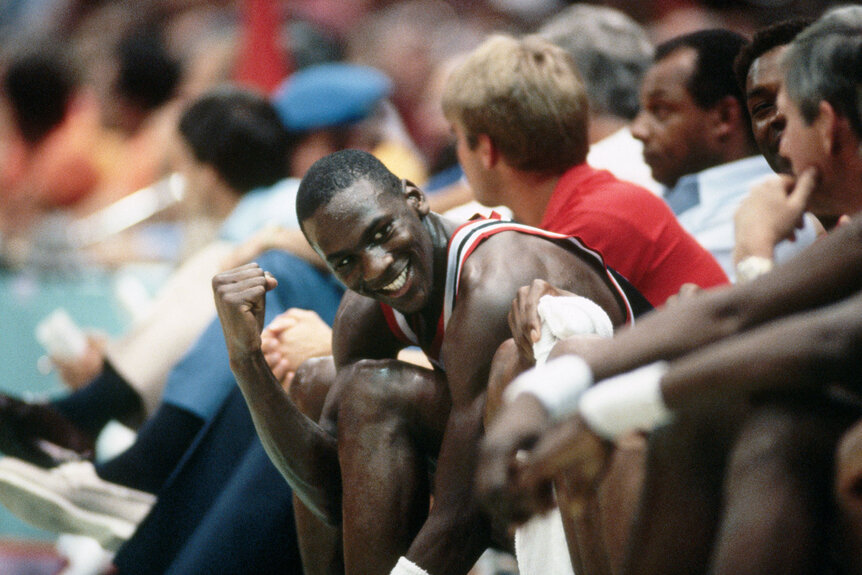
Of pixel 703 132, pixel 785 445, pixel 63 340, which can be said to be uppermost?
pixel 785 445

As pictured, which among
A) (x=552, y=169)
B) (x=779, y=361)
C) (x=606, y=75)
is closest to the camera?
(x=779, y=361)

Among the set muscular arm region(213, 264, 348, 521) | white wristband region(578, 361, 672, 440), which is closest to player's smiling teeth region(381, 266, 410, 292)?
muscular arm region(213, 264, 348, 521)

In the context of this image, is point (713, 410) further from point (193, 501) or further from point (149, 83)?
point (149, 83)

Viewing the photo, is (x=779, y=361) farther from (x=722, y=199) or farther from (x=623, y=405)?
(x=722, y=199)

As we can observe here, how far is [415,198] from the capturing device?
2.14 m

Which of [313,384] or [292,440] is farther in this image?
[313,384]

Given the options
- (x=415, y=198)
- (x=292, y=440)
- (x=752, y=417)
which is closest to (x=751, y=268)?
(x=415, y=198)

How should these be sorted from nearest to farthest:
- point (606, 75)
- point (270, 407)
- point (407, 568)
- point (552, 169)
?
point (407, 568)
point (270, 407)
point (552, 169)
point (606, 75)

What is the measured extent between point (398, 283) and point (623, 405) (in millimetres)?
823

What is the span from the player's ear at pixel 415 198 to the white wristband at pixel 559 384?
2.63ft

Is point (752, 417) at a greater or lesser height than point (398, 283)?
greater

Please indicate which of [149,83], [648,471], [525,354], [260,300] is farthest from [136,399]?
[149,83]

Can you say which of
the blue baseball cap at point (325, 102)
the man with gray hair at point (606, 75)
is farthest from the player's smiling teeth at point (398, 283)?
the blue baseball cap at point (325, 102)

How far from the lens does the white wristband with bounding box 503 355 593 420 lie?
132cm
